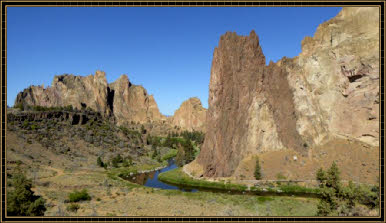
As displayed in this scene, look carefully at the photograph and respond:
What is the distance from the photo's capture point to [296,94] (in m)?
69.6

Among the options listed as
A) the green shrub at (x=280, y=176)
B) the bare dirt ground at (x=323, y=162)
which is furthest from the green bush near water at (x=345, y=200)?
the bare dirt ground at (x=323, y=162)

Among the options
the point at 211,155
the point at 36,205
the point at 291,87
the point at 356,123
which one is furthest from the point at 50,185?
the point at 356,123

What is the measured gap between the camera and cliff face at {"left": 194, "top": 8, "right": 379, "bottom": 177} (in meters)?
59.0

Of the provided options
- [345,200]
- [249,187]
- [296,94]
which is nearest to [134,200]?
[249,187]

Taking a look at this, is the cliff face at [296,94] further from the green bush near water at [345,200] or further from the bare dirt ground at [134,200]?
the green bush near water at [345,200]

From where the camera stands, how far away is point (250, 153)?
63719 millimetres

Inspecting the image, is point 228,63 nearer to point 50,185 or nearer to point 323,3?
point 50,185

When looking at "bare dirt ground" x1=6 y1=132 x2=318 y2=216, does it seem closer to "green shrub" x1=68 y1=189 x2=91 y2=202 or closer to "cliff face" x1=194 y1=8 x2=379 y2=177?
"green shrub" x1=68 y1=189 x2=91 y2=202

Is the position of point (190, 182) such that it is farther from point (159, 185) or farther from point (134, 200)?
point (134, 200)

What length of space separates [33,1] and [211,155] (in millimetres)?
56788

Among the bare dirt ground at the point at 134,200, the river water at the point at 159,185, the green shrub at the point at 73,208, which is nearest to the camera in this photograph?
the green shrub at the point at 73,208

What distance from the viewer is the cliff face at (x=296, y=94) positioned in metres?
59.0

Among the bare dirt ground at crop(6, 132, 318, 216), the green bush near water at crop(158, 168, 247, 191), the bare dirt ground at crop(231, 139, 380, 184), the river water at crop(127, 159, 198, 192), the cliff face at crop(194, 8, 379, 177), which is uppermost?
the cliff face at crop(194, 8, 379, 177)

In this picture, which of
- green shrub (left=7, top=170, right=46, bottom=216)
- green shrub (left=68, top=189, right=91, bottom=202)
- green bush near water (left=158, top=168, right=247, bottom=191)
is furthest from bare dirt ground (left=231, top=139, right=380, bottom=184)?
green shrub (left=7, top=170, right=46, bottom=216)
